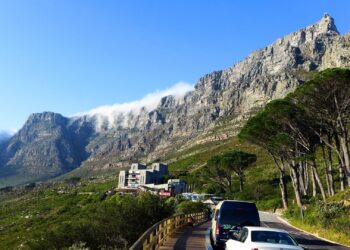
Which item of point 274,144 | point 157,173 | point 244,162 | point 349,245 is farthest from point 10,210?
point 349,245

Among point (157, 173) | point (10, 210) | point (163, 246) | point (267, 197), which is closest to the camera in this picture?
point (163, 246)

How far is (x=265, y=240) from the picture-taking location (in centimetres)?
1281

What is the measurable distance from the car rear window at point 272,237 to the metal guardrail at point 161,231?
10.9ft

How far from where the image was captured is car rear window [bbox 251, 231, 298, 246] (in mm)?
12711

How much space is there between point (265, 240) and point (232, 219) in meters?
5.95

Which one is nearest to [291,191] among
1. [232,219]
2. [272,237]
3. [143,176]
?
[232,219]

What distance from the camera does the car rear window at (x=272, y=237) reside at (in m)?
12.7

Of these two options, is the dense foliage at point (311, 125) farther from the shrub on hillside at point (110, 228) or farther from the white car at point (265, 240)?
the white car at point (265, 240)

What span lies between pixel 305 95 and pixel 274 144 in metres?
9.56

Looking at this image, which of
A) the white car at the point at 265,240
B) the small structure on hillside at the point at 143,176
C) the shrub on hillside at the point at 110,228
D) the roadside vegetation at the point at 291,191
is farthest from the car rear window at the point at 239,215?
the small structure on hillside at the point at 143,176

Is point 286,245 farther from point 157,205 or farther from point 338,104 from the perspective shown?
point 338,104

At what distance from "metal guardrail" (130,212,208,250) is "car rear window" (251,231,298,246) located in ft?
10.9

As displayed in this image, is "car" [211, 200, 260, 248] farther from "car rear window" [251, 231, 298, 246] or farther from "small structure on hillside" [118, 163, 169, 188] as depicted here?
"small structure on hillside" [118, 163, 169, 188]

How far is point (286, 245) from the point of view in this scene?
39.9 feet
